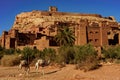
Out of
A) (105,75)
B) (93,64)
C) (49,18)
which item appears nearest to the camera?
(105,75)

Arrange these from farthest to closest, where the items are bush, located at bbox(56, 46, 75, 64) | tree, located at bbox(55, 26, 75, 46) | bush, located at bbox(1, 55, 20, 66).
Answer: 1. tree, located at bbox(55, 26, 75, 46)
2. bush, located at bbox(1, 55, 20, 66)
3. bush, located at bbox(56, 46, 75, 64)

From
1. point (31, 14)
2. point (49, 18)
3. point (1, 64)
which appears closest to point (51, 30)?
point (49, 18)

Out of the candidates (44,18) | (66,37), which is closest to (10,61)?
(66,37)

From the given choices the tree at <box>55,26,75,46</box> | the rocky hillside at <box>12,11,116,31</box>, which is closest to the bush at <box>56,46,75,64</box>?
the tree at <box>55,26,75,46</box>

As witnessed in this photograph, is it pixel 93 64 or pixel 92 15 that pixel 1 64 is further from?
pixel 92 15

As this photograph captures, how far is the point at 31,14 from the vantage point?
9825 centimetres

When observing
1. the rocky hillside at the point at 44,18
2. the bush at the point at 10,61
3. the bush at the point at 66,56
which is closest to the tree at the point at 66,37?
the bush at the point at 66,56

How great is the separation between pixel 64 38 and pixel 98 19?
41646mm

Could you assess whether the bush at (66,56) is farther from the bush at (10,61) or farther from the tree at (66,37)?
the tree at (66,37)

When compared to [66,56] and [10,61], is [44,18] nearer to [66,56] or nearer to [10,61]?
[10,61]

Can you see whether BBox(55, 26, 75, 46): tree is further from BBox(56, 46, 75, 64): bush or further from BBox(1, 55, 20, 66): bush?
BBox(1, 55, 20, 66): bush

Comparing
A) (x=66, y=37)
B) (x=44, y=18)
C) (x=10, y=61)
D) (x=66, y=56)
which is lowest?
(x=10, y=61)

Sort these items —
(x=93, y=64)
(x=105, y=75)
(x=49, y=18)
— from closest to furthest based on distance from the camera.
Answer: (x=105, y=75) < (x=93, y=64) < (x=49, y=18)

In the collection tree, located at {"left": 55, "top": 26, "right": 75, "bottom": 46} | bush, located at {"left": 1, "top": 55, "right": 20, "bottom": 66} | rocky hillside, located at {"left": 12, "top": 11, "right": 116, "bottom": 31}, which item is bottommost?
bush, located at {"left": 1, "top": 55, "right": 20, "bottom": 66}
